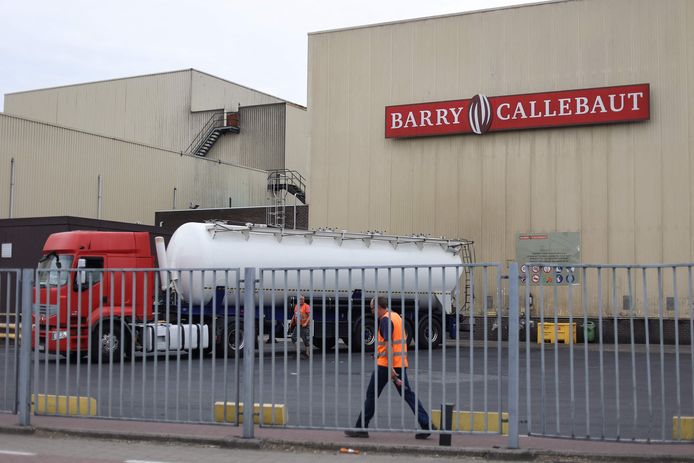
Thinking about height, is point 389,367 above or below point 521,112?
below

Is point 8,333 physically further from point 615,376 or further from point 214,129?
point 214,129

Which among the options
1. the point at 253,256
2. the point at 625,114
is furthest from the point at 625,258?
the point at 253,256

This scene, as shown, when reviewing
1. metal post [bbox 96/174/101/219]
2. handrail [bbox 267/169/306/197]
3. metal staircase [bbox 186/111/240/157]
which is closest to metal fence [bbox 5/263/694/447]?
metal post [bbox 96/174/101/219]

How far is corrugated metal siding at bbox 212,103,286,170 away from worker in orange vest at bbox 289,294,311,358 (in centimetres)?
4095

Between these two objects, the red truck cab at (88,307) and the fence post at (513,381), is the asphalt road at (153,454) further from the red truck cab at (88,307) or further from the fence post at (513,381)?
the red truck cab at (88,307)

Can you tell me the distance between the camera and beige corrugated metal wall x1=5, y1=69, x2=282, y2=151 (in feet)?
186

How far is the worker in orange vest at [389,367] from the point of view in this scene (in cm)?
1062

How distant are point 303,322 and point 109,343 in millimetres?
2761

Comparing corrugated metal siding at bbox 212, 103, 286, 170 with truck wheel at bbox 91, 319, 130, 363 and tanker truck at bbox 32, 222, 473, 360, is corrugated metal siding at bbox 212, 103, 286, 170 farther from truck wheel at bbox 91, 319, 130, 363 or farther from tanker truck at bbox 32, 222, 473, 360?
truck wheel at bbox 91, 319, 130, 363

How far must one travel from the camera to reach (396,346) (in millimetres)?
10789

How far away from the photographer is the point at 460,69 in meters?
34.7

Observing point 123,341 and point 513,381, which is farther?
point 123,341

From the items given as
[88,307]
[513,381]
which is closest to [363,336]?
[513,381]

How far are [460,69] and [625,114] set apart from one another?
649 centimetres
